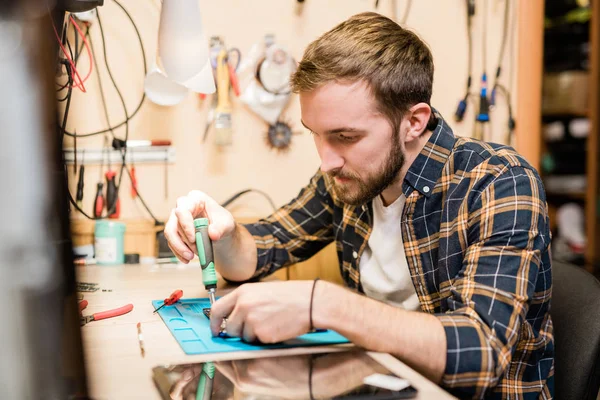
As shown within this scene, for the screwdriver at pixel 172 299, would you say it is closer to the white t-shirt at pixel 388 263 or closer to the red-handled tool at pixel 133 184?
the white t-shirt at pixel 388 263

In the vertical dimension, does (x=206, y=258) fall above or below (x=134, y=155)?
below

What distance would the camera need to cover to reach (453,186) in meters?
1.14

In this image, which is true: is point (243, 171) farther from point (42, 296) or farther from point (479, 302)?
point (42, 296)

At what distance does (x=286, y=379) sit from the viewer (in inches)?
29.4

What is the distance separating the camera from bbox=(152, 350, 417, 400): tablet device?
27.3 inches

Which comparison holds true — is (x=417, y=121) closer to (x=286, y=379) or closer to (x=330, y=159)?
(x=330, y=159)

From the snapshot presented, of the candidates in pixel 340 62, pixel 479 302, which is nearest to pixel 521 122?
pixel 340 62

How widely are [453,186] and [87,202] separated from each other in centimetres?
111

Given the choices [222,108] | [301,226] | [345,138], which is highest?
[222,108]

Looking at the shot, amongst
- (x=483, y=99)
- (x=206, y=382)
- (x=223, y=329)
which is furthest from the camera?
(x=483, y=99)

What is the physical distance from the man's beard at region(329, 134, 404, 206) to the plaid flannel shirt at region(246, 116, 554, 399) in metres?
0.04

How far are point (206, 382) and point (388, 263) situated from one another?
66cm

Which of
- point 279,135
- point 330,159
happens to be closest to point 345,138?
point 330,159

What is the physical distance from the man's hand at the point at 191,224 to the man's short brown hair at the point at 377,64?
0.32 metres
